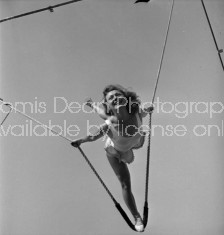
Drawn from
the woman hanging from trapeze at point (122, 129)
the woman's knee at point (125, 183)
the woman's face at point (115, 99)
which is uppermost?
the woman's face at point (115, 99)

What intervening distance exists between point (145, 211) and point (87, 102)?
1.61 metres

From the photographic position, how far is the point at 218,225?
6.72 meters

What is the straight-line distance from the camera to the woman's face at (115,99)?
14.0 ft

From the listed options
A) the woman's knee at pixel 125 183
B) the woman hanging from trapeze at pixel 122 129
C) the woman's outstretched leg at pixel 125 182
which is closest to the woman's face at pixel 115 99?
the woman hanging from trapeze at pixel 122 129

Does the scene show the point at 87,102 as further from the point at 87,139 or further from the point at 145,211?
the point at 145,211

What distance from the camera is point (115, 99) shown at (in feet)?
14.0

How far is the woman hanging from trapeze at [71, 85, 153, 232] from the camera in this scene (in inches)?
169

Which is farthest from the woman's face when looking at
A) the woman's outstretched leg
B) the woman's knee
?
the woman's knee

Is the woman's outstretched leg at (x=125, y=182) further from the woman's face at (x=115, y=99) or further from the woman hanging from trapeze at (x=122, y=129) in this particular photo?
the woman's face at (x=115, y=99)

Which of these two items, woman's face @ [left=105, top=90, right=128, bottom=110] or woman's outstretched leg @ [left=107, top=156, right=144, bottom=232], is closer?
woman's face @ [left=105, top=90, right=128, bottom=110]

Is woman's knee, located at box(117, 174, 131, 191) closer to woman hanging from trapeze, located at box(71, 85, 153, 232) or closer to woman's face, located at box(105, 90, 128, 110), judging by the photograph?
woman hanging from trapeze, located at box(71, 85, 153, 232)

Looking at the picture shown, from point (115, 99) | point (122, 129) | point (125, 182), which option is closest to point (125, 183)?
point (125, 182)

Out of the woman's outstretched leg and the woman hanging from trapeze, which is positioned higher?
the woman hanging from trapeze

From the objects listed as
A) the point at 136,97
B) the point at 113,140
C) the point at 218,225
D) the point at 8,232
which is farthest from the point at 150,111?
the point at 8,232
